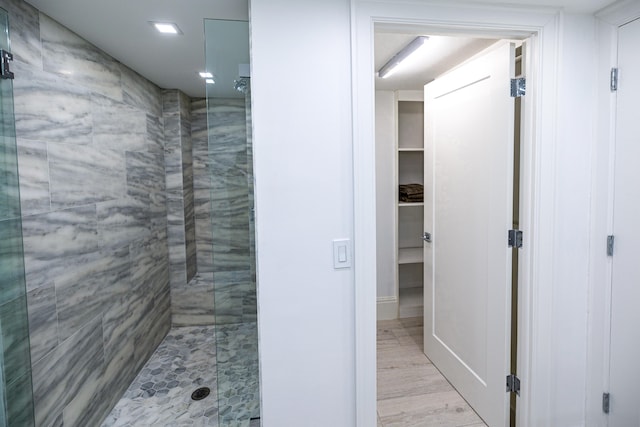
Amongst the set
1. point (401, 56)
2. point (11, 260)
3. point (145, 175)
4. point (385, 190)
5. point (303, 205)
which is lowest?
point (11, 260)

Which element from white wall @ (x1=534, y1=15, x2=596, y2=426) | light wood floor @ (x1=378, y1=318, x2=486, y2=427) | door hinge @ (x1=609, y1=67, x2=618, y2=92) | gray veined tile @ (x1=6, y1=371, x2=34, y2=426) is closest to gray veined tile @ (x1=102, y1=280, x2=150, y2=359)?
gray veined tile @ (x1=6, y1=371, x2=34, y2=426)

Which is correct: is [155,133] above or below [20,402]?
above

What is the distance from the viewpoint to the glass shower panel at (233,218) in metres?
1.63

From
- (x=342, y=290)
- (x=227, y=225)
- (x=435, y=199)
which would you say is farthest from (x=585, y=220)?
(x=227, y=225)

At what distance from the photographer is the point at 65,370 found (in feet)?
5.96

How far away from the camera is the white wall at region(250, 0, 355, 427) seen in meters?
1.42

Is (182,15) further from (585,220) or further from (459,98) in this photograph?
(585,220)

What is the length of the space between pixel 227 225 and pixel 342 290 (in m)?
0.72

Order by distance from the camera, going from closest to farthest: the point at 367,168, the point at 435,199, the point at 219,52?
the point at 367,168
the point at 219,52
the point at 435,199

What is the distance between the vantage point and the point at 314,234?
1.49 meters

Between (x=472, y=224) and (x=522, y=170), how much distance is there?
1.56ft

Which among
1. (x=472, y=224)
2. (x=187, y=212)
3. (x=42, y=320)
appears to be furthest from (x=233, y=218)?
(x=187, y=212)

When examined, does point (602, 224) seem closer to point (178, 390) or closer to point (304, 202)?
point (304, 202)

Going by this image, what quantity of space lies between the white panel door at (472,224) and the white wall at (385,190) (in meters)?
0.73
